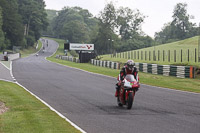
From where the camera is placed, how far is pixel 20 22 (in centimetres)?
12412

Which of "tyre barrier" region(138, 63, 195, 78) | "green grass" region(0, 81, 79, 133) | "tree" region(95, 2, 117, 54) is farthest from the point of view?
"tree" region(95, 2, 117, 54)

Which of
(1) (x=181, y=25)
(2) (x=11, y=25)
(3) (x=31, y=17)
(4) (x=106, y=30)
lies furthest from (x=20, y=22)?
(1) (x=181, y=25)

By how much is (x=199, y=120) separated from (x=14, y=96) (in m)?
8.00

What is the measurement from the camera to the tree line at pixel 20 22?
114m

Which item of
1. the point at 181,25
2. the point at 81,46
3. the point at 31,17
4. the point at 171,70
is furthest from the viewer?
the point at 181,25

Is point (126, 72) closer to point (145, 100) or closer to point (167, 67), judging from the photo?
point (145, 100)

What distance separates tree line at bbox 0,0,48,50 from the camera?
11350 centimetres

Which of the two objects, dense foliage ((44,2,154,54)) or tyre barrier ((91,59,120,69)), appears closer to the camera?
tyre barrier ((91,59,120,69))

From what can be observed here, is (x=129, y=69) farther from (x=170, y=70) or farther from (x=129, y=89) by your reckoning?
(x=170, y=70)

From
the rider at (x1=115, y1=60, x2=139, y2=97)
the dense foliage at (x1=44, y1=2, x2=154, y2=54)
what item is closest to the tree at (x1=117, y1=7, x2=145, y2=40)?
the dense foliage at (x1=44, y1=2, x2=154, y2=54)

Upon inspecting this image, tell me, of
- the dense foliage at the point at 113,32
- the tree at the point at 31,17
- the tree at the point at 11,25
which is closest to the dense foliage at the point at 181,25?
the dense foliage at the point at 113,32

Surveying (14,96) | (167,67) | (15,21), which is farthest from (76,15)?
(14,96)

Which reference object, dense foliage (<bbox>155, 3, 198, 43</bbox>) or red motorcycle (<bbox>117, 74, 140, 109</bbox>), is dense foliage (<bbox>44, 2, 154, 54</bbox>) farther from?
red motorcycle (<bbox>117, 74, 140, 109</bbox>)

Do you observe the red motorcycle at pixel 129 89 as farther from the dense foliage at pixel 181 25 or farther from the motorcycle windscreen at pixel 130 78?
the dense foliage at pixel 181 25
